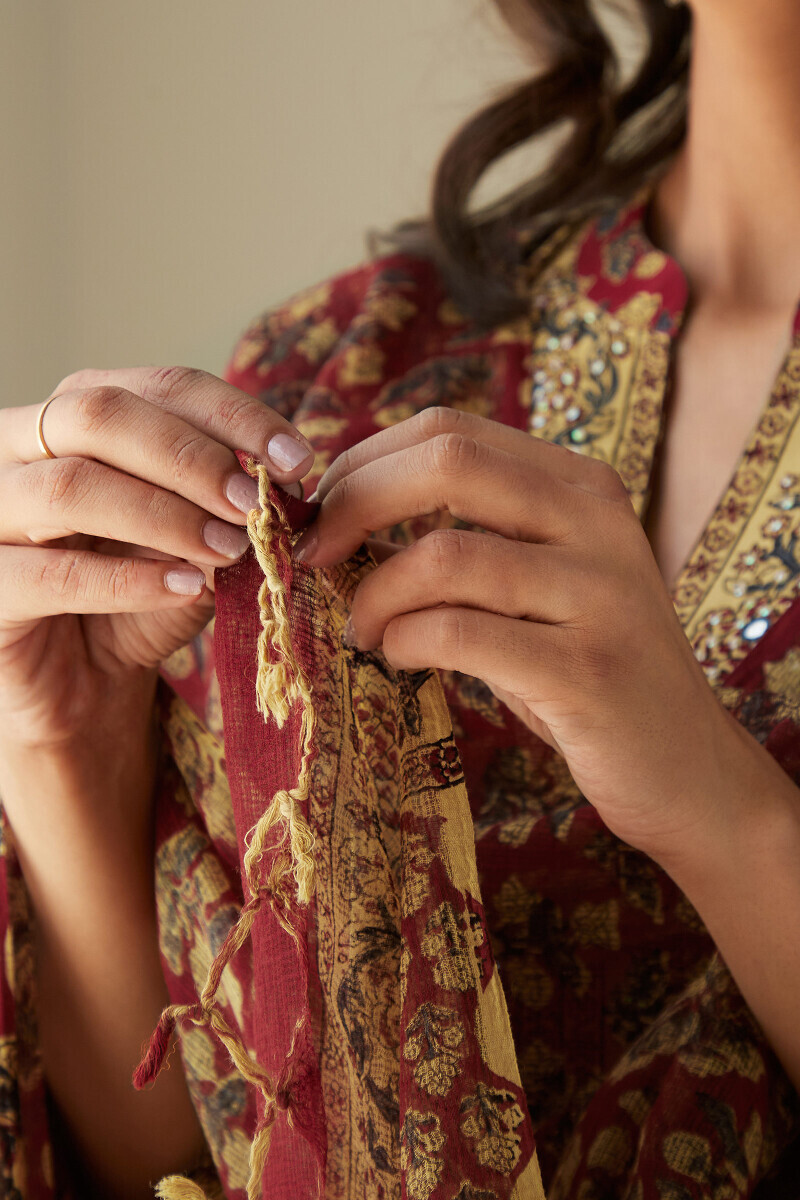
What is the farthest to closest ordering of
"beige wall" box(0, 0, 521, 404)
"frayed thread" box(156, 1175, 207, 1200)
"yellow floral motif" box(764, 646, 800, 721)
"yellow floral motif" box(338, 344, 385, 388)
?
"beige wall" box(0, 0, 521, 404)
"yellow floral motif" box(338, 344, 385, 388)
"yellow floral motif" box(764, 646, 800, 721)
"frayed thread" box(156, 1175, 207, 1200)

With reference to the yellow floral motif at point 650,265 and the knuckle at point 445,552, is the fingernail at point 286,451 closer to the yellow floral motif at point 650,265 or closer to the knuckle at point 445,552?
the knuckle at point 445,552

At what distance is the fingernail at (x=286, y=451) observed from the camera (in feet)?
1.38

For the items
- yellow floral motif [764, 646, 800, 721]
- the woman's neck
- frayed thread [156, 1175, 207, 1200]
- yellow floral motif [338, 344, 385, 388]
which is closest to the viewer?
frayed thread [156, 1175, 207, 1200]

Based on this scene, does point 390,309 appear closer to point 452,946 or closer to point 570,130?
point 570,130

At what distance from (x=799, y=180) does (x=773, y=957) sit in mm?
622

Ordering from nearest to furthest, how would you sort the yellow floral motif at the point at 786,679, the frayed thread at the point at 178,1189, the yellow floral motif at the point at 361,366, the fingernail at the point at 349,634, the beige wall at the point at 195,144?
the frayed thread at the point at 178,1189
the fingernail at the point at 349,634
the yellow floral motif at the point at 786,679
the yellow floral motif at the point at 361,366
the beige wall at the point at 195,144

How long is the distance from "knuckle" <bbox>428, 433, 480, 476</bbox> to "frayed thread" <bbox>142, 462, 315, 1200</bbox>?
2.7 inches

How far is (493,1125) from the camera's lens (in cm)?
45

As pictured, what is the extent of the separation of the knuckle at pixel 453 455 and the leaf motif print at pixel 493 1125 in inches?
10.6

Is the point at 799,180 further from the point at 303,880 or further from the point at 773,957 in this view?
the point at 303,880

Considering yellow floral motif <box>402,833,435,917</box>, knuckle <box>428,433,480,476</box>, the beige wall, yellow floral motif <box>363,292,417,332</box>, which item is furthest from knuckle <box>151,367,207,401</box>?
the beige wall

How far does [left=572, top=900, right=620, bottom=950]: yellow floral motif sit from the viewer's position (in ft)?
2.14

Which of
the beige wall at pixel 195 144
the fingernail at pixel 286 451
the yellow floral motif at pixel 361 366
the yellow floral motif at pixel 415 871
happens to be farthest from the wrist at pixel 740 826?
the beige wall at pixel 195 144

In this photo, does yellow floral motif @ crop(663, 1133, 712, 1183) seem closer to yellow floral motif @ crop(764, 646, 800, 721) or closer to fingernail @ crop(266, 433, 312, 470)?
yellow floral motif @ crop(764, 646, 800, 721)
